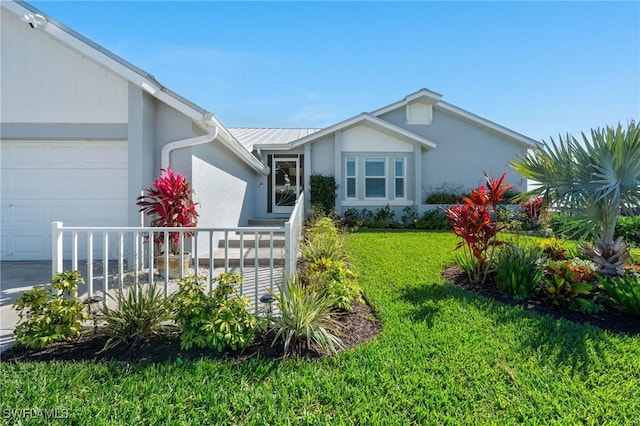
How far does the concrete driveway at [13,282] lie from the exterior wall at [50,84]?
3030 millimetres

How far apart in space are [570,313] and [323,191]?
9608 mm

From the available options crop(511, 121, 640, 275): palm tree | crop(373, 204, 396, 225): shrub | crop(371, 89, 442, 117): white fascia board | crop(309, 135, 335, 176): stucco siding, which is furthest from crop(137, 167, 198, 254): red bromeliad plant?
crop(371, 89, 442, 117): white fascia board

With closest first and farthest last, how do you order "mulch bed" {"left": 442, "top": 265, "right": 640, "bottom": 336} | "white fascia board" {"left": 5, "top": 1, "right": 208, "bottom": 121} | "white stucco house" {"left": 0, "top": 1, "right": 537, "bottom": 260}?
"mulch bed" {"left": 442, "top": 265, "right": 640, "bottom": 336} < "white fascia board" {"left": 5, "top": 1, "right": 208, "bottom": 121} < "white stucco house" {"left": 0, "top": 1, "right": 537, "bottom": 260}

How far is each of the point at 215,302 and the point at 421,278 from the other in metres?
3.89

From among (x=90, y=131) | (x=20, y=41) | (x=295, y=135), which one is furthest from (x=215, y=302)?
(x=295, y=135)

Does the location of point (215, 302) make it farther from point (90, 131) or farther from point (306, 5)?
point (306, 5)

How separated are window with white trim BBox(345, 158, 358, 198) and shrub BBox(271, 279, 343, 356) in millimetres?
10343

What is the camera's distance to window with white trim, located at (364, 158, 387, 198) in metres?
13.6

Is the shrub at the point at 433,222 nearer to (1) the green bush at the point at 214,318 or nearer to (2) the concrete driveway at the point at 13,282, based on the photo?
(1) the green bush at the point at 214,318

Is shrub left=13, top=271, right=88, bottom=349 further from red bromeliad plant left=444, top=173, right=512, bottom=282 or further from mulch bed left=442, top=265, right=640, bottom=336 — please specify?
red bromeliad plant left=444, top=173, right=512, bottom=282

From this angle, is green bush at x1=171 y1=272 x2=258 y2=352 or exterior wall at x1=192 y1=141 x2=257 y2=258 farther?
exterior wall at x1=192 y1=141 x2=257 y2=258

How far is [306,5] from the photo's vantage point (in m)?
7.86

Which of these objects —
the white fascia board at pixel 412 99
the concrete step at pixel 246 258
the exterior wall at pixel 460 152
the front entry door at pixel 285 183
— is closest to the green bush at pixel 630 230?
the exterior wall at pixel 460 152

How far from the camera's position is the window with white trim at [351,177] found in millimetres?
13570
